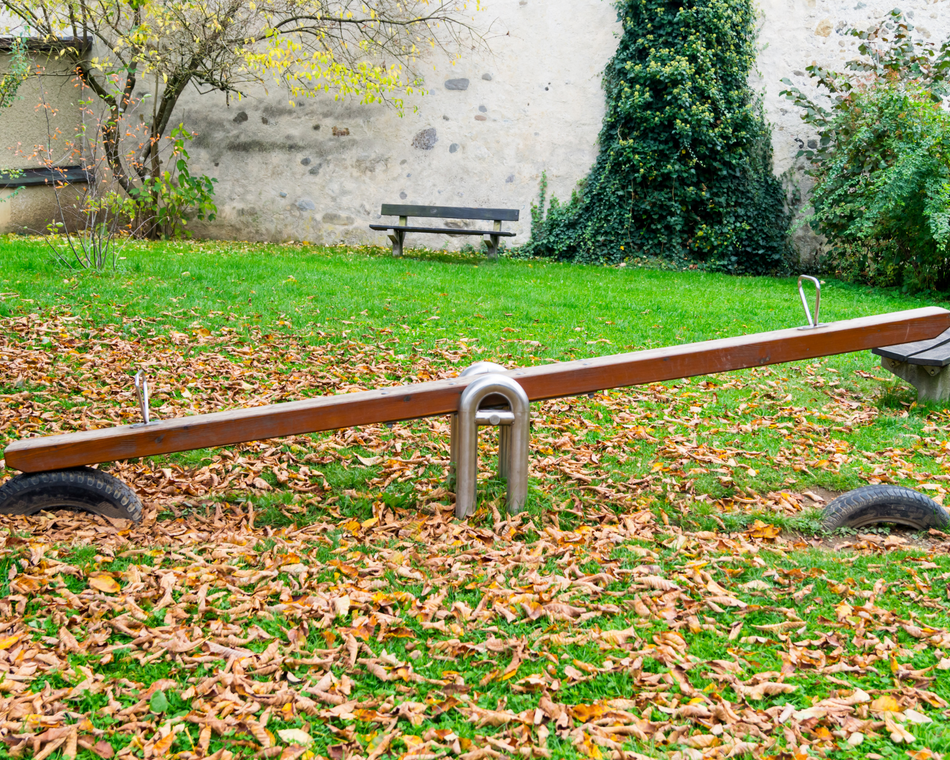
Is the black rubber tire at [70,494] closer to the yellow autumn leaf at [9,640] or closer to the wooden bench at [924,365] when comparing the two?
the yellow autumn leaf at [9,640]

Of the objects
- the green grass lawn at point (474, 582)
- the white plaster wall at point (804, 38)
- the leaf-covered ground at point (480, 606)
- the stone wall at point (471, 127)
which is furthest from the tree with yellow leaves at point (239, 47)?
the leaf-covered ground at point (480, 606)

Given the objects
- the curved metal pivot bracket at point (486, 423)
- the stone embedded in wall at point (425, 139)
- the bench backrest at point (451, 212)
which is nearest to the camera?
the curved metal pivot bracket at point (486, 423)

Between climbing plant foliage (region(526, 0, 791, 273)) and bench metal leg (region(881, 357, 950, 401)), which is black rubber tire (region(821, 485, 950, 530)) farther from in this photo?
climbing plant foliage (region(526, 0, 791, 273))

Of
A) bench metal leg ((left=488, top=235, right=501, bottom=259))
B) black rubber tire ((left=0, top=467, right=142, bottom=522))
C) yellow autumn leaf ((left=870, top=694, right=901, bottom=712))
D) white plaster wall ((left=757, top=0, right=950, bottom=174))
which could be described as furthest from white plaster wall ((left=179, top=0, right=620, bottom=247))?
yellow autumn leaf ((left=870, top=694, right=901, bottom=712))

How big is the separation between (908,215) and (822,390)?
14.5 feet

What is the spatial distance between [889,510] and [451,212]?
8019mm

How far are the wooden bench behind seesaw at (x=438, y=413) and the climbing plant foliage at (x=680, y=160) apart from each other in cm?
770

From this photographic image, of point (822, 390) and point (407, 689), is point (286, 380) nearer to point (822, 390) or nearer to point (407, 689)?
point (407, 689)

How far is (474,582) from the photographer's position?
2885mm

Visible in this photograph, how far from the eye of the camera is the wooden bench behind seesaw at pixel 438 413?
310cm

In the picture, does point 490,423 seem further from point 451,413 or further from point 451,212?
point 451,212

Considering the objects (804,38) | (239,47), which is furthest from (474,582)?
(804,38)

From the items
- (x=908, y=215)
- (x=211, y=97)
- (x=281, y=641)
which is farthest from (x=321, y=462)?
(x=211, y=97)

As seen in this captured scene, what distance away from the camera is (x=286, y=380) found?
5191 millimetres
